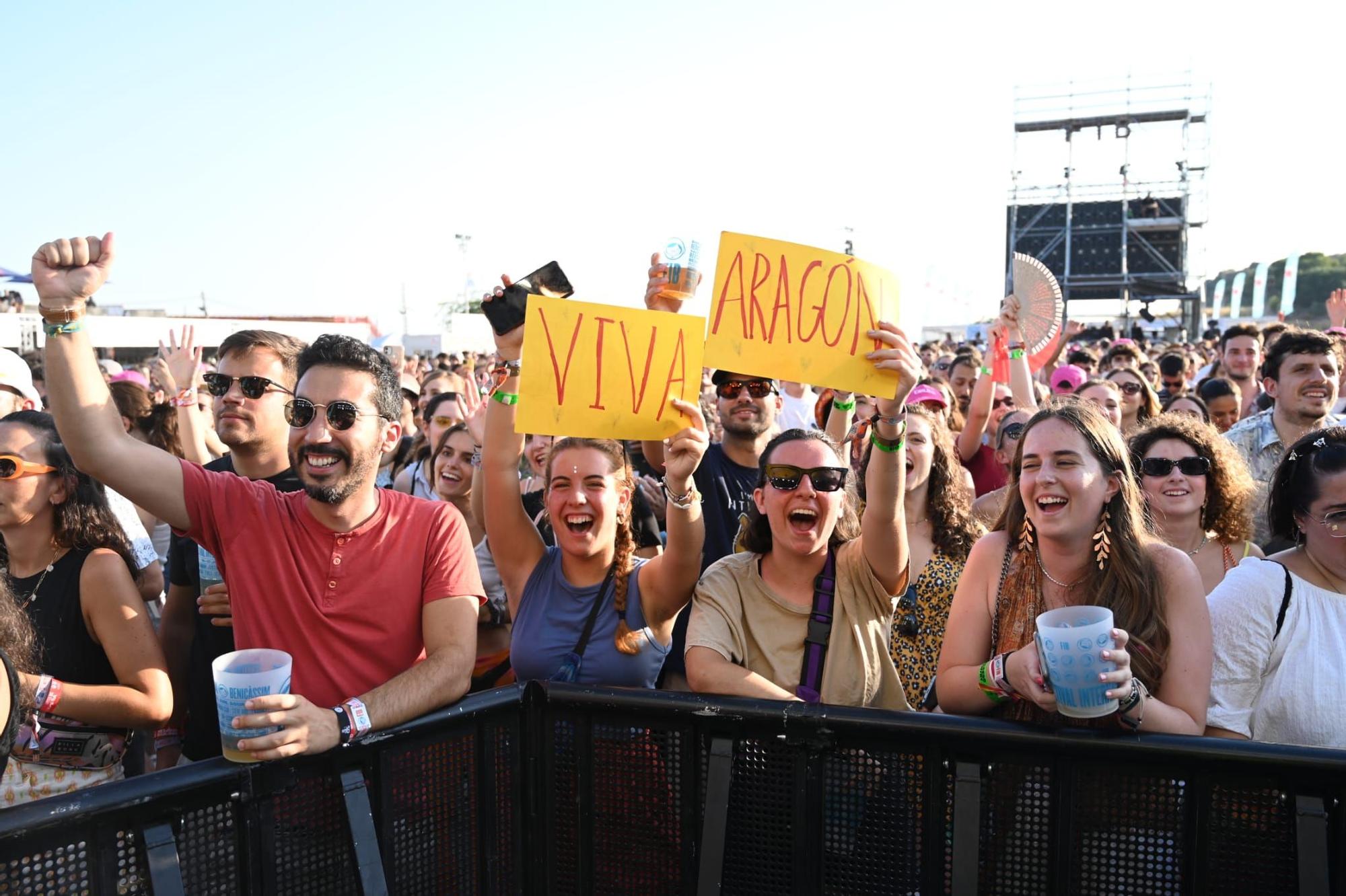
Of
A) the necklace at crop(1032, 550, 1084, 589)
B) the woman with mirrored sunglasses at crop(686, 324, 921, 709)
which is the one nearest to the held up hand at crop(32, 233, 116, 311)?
the woman with mirrored sunglasses at crop(686, 324, 921, 709)

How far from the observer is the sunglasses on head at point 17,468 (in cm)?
268

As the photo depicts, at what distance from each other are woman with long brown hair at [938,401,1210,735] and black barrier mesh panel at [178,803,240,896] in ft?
4.94

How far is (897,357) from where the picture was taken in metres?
2.49

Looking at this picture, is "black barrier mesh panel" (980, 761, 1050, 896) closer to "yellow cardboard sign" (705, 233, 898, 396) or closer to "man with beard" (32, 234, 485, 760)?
"yellow cardboard sign" (705, 233, 898, 396)

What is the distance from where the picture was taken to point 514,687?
2.08 metres

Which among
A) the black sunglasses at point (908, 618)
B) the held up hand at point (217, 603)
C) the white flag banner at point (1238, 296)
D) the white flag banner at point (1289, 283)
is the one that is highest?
the white flag banner at point (1238, 296)

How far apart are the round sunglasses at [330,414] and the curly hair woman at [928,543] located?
5.90 feet

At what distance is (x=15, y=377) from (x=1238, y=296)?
1598 inches

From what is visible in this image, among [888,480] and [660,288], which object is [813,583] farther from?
[660,288]

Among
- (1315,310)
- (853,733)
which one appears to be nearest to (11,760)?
(853,733)

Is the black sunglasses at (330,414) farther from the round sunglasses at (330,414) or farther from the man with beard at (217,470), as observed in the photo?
the man with beard at (217,470)

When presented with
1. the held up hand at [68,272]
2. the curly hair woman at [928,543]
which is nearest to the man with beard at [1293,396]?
the curly hair woman at [928,543]

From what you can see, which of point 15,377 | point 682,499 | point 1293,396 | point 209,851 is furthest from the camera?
point 1293,396

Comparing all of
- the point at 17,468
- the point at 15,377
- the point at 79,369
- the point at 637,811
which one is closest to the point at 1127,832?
the point at 637,811
